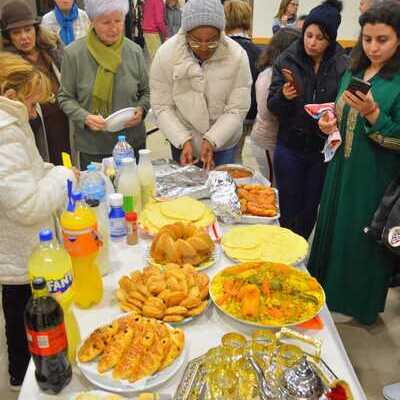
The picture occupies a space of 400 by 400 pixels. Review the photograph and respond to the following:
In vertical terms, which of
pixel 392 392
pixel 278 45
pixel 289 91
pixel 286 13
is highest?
pixel 286 13

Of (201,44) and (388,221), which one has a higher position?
(201,44)

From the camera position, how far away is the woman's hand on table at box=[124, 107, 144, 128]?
2480 mm

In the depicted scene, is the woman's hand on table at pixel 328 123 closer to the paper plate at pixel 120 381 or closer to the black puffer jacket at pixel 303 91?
the black puffer jacket at pixel 303 91

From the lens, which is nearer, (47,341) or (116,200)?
(47,341)

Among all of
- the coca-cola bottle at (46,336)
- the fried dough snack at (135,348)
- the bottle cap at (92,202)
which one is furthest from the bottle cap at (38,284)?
the bottle cap at (92,202)

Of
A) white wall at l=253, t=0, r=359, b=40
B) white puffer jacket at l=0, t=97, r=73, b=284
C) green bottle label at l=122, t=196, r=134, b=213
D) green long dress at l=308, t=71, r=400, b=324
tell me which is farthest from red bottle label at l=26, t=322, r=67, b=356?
white wall at l=253, t=0, r=359, b=40

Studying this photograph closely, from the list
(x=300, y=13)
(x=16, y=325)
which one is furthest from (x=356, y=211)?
(x=300, y=13)

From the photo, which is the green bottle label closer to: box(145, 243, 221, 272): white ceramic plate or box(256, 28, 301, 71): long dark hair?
box(145, 243, 221, 272): white ceramic plate

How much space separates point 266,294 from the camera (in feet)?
4.56

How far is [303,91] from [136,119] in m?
0.98

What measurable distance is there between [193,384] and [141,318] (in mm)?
251

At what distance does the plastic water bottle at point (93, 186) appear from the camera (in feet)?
5.21

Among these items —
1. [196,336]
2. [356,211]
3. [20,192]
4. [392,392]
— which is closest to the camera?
[196,336]

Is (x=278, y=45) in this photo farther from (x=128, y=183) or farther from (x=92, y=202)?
(x=92, y=202)
